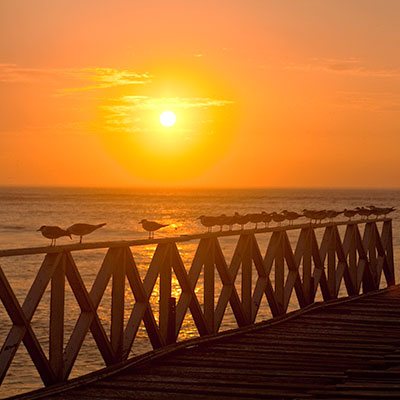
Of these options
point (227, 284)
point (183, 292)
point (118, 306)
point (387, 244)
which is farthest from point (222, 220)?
point (387, 244)

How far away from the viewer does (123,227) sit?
8288 cm

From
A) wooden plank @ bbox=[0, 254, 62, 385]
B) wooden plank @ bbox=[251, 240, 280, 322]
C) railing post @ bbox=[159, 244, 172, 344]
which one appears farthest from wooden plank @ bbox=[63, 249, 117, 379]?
wooden plank @ bbox=[251, 240, 280, 322]

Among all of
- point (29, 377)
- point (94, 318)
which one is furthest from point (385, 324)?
point (29, 377)

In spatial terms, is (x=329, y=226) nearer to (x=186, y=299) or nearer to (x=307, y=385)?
(x=186, y=299)

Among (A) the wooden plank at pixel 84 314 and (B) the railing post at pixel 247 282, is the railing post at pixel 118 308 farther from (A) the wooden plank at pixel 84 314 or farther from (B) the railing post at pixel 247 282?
(B) the railing post at pixel 247 282

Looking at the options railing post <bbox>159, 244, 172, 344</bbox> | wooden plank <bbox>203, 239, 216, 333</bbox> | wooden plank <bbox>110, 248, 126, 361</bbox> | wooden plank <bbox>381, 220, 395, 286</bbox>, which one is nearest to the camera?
wooden plank <bbox>110, 248, 126, 361</bbox>

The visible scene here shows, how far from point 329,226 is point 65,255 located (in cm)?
686

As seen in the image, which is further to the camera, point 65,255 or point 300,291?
point 300,291

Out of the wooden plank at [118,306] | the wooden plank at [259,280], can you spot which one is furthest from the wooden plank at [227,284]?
the wooden plank at [118,306]

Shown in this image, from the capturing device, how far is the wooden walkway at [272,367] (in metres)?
6.55

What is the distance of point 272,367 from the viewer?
7.65 m

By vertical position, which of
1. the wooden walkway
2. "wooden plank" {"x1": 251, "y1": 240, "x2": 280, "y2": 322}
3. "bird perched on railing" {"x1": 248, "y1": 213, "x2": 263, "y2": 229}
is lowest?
the wooden walkway

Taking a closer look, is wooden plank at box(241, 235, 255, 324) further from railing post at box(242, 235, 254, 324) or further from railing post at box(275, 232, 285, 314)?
railing post at box(275, 232, 285, 314)

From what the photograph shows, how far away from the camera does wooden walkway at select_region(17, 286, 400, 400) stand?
6.55 metres
